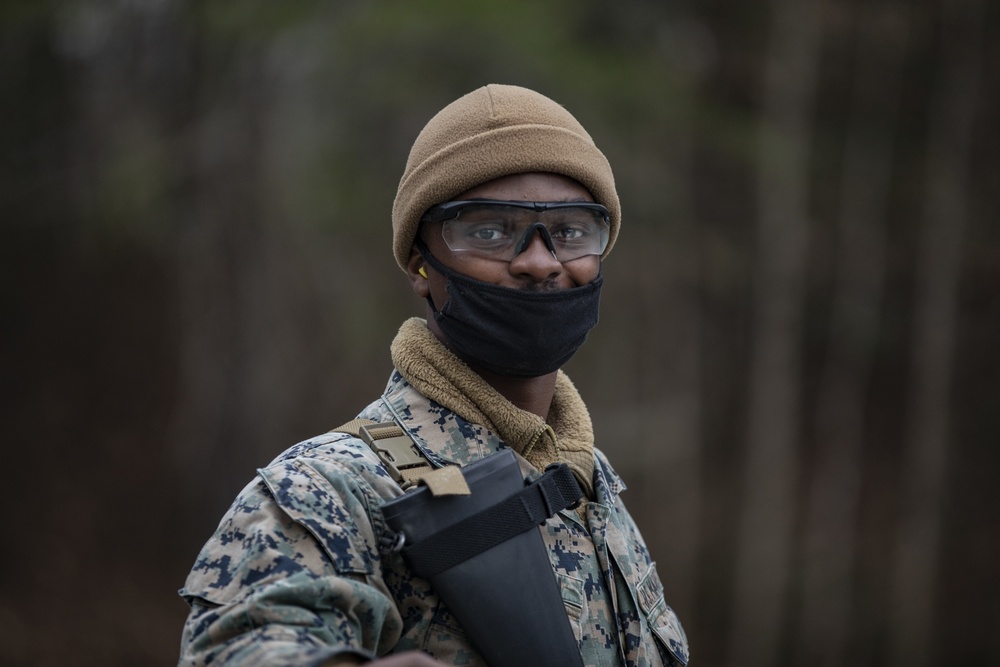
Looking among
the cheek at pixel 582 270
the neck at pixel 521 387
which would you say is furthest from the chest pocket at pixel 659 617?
the cheek at pixel 582 270

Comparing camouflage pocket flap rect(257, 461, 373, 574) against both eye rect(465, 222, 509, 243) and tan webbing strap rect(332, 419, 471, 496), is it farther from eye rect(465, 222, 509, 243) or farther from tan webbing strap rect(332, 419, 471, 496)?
eye rect(465, 222, 509, 243)

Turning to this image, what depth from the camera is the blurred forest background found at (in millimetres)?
11727

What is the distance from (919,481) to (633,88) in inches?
258

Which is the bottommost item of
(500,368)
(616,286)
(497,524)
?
(616,286)

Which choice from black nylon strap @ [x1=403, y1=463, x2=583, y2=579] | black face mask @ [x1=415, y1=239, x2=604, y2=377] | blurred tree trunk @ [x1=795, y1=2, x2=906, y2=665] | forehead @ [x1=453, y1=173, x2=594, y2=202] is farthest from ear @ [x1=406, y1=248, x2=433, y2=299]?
blurred tree trunk @ [x1=795, y1=2, x2=906, y2=665]

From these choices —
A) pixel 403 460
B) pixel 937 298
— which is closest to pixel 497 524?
pixel 403 460

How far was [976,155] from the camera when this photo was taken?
49.4ft

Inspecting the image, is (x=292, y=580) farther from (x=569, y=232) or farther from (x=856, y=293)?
(x=856, y=293)

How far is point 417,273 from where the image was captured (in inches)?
115

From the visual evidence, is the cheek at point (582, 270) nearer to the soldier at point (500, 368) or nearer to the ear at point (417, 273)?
the soldier at point (500, 368)

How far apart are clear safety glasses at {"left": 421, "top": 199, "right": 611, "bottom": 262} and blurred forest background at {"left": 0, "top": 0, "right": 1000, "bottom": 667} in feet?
29.4

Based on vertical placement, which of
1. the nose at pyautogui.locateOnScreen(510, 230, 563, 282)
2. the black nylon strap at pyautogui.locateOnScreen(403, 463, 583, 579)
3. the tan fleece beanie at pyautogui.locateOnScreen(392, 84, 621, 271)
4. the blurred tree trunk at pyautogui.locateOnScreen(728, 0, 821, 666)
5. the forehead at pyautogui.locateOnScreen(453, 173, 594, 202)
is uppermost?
the tan fleece beanie at pyautogui.locateOnScreen(392, 84, 621, 271)

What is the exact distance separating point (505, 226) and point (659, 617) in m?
1.03

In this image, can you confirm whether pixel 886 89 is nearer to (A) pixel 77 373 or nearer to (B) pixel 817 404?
(B) pixel 817 404
